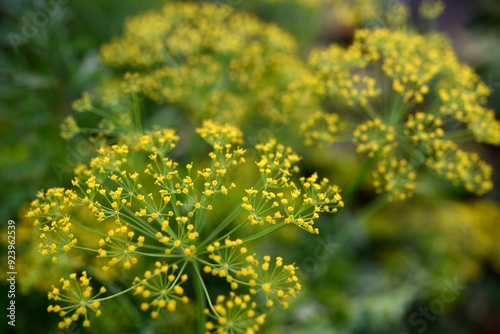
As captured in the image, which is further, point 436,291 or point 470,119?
point 436,291

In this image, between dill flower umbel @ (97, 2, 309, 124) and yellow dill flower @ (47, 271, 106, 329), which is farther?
dill flower umbel @ (97, 2, 309, 124)

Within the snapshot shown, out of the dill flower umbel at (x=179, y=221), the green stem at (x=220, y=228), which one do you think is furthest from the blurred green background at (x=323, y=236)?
the green stem at (x=220, y=228)

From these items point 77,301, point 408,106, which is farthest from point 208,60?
point 77,301

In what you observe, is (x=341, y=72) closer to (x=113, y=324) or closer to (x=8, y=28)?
(x=113, y=324)

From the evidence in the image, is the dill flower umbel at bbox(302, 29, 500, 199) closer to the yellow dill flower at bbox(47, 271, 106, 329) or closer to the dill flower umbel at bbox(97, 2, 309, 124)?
the dill flower umbel at bbox(97, 2, 309, 124)

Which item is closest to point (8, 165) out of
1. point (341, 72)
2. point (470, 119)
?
point (341, 72)

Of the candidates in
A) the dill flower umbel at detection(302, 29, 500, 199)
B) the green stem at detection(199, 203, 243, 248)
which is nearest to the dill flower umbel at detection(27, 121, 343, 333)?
the green stem at detection(199, 203, 243, 248)

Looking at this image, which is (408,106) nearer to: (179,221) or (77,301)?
(179,221)

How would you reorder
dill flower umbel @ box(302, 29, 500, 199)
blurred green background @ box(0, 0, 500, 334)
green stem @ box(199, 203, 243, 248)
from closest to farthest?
1. green stem @ box(199, 203, 243, 248)
2. dill flower umbel @ box(302, 29, 500, 199)
3. blurred green background @ box(0, 0, 500, 334)

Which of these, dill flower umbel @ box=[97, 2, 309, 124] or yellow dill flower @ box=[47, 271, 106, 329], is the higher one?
dill flower umbel @ box=[97, 2, 309, 124]
